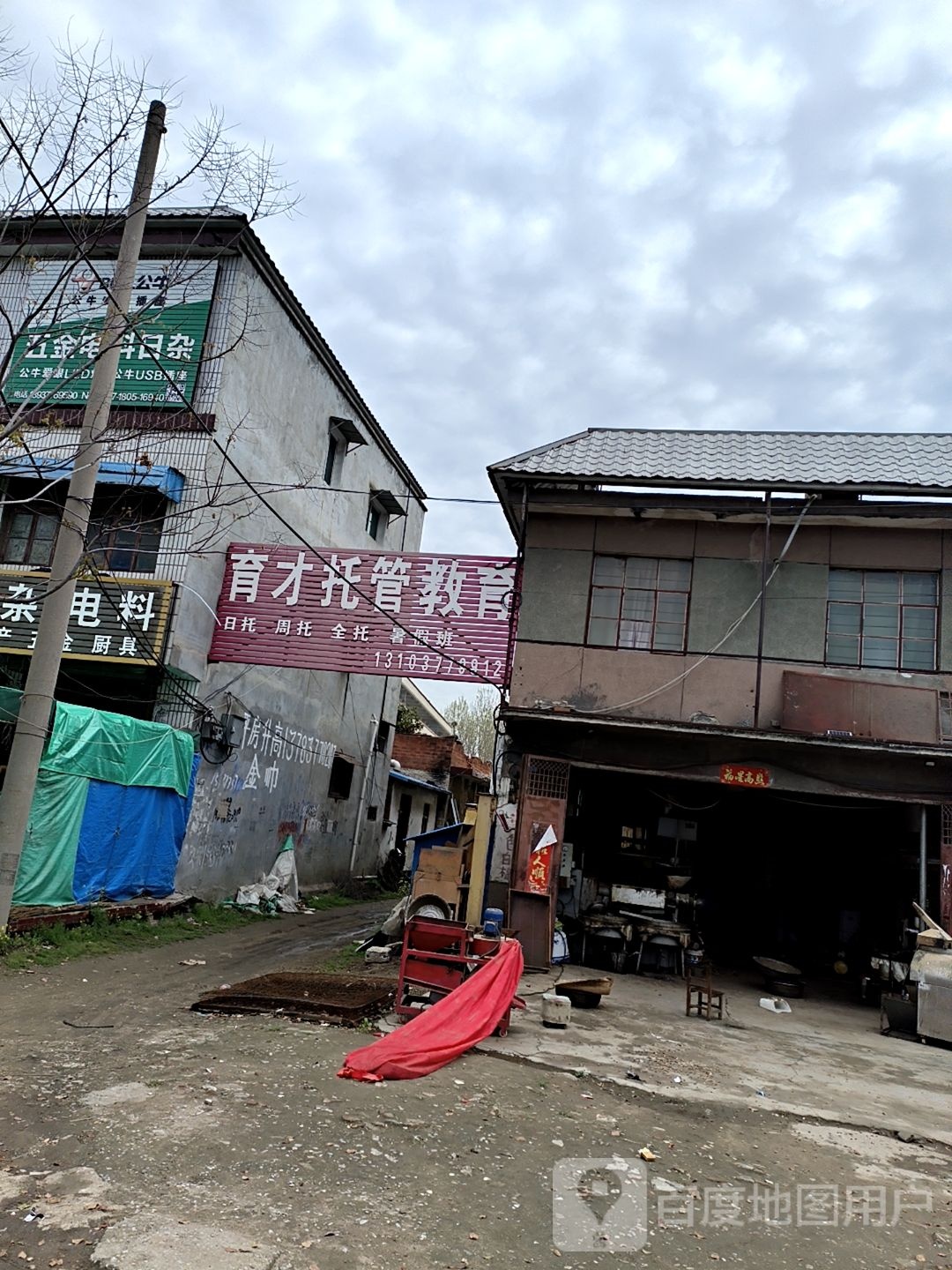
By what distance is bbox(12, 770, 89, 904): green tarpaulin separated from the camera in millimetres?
11258

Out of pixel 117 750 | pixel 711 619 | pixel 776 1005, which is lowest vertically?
pixel 776 1005

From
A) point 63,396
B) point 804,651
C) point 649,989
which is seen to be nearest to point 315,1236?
point 649,989

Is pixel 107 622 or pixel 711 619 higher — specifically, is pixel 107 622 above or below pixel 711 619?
below

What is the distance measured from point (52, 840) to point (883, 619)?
12.3m

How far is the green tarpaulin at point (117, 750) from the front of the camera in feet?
38.4

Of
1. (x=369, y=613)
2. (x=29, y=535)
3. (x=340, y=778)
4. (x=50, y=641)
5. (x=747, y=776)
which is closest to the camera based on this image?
(x=50, y=641)

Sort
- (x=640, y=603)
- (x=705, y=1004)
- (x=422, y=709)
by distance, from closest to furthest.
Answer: (x=705, y=1004) → (x=640, y=603) → (x=422, y=709)

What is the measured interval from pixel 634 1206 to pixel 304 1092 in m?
2.36

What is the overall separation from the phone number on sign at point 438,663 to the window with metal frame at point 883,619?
202 inches

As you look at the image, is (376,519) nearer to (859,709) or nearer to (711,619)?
(711,619)

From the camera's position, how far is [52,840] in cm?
1158

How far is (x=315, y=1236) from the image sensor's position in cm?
406

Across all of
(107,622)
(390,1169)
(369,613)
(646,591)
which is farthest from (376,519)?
(390,1169)

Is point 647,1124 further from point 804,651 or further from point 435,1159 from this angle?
point 804,651
